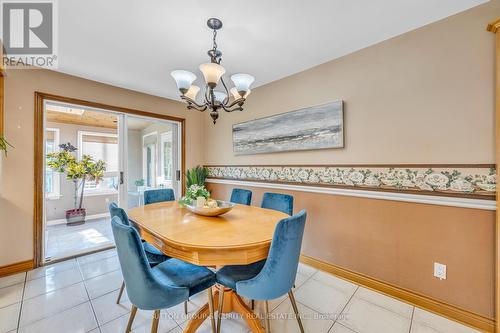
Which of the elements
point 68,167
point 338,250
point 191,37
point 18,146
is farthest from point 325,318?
point 68,167

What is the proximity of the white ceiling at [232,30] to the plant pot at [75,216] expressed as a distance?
2986 mm

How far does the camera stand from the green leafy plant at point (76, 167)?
4.21 metres

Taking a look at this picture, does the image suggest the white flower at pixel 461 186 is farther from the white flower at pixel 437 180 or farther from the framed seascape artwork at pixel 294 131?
the framed seascape artwork at pixel 294 131

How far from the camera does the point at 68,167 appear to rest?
4293 mm

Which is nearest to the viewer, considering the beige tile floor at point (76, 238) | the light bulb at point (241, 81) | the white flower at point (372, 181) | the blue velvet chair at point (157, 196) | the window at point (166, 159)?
the light bulb at point (241, 81)

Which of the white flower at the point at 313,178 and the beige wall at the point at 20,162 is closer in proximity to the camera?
the beige wall at the point at 20,162

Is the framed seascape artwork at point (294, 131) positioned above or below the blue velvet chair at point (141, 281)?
above

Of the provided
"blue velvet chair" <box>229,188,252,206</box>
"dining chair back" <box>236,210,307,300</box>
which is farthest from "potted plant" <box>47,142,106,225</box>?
"dining chair back" <box>236,210,307,300</box>

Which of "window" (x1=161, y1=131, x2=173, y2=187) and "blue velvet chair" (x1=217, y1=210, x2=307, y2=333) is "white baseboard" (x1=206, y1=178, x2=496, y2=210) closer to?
"blue velvet chair" (x1=217, y1=210, x2=307, y2=333)

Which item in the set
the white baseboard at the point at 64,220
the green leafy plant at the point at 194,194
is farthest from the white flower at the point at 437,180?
the white baseboard at the point at 64,220

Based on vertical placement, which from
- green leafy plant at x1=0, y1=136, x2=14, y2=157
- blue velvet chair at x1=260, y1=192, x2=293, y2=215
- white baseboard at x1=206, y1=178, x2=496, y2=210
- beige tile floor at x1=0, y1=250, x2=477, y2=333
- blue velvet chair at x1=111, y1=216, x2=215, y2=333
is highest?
green leafy plant at x1=0, y1=136, x2=14, y2=157

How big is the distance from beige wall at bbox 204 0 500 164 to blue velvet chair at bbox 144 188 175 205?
1.91 m

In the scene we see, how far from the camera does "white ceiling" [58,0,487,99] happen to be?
5.43ft

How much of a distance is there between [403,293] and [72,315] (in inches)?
113
